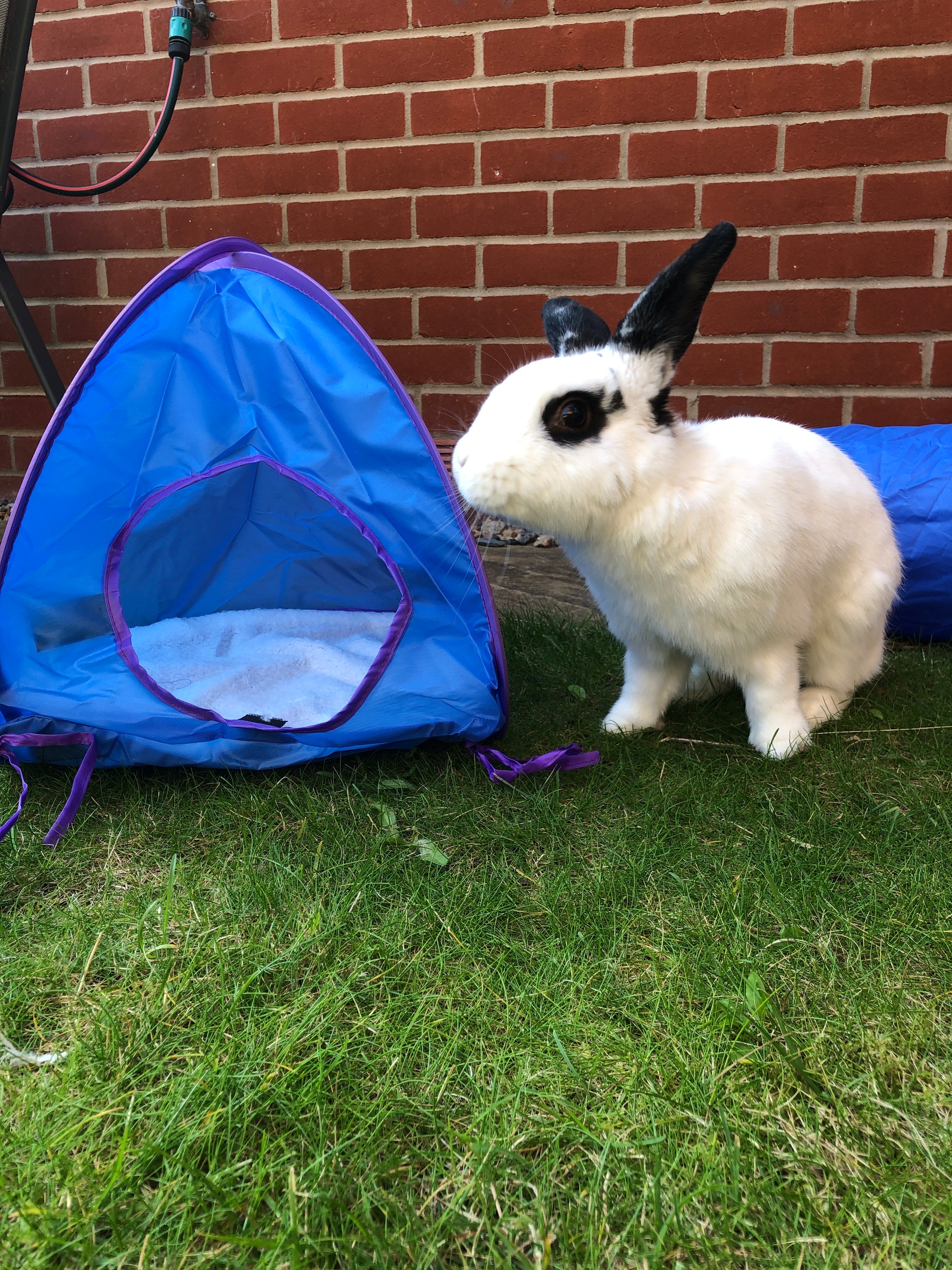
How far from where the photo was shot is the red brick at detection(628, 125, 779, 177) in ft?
9.33

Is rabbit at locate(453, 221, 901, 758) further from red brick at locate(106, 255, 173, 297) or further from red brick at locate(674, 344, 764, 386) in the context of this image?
red brick at locate(106, 255, 173, 297)

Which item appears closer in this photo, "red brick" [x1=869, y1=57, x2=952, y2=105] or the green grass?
the green grass

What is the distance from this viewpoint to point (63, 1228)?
886mm

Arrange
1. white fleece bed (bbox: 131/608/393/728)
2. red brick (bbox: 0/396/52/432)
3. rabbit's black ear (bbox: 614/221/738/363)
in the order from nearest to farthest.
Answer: rabbit's black ear (bbox: 614/221/738/363)
white fleece bed (bbox: 131/608/393/728)
red brick (bbox: 0/396/52/432)

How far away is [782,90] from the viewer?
2.80 metres

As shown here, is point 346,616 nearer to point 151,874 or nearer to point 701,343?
point 151,874

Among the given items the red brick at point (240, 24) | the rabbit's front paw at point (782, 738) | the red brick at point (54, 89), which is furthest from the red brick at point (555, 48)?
the rabbit's front paw at point (782, 738)

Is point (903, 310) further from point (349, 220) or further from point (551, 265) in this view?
point (349, 220)

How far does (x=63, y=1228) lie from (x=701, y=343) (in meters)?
2.79

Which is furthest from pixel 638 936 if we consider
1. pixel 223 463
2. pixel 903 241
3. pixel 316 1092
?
pixel 903 241

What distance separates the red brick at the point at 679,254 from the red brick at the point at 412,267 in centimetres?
52

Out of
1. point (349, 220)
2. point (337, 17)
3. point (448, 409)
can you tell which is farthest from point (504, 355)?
point (337, 17)

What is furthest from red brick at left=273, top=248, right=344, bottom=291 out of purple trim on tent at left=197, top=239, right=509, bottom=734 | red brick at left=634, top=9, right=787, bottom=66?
purple trim on tent at left=197, top=239, right=509, bottom=734

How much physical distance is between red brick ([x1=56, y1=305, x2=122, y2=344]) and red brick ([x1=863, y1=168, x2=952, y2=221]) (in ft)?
8.30
